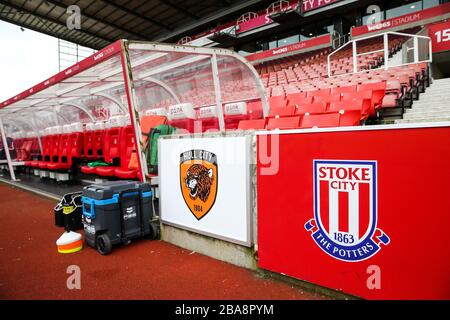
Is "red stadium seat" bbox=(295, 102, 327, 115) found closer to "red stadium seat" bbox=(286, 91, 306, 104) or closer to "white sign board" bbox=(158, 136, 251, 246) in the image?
"red stadium seat" bbox=(286, 91, 306, 104)

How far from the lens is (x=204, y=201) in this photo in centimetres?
281

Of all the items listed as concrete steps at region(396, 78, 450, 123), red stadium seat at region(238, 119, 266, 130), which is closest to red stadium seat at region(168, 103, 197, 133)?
red stadium seat at region(238, 119, 266, 130)

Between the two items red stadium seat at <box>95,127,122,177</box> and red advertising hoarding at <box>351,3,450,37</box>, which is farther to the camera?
red advertising hoarding at <box>351,3,450,37</box>

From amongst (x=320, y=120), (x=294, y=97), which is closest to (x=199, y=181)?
(x=320, y=120)

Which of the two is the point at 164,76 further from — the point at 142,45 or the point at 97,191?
the point at 97,191

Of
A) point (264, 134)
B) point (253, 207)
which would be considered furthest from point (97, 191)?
point (264, 134)

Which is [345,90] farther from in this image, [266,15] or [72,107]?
[266,15]

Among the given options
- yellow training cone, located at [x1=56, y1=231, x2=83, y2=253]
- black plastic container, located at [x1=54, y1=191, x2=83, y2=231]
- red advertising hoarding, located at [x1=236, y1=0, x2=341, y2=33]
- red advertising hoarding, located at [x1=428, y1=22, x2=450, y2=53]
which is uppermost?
red advertising hoarding, located at [x1=236, y1=0, x2=341, y2=33]

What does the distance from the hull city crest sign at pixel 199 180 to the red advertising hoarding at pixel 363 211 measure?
587mm

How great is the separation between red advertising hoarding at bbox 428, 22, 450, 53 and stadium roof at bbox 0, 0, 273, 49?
11135mm

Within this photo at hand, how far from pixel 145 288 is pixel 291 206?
1.25 metres

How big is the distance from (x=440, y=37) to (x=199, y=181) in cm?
1123

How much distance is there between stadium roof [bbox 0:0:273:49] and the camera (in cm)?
1927

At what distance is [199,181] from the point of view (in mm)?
2840
